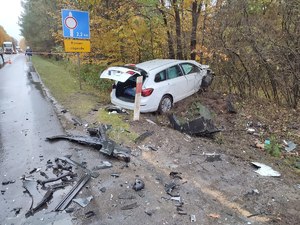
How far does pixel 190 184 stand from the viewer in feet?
15.0

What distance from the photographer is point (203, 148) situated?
A: 6.15m

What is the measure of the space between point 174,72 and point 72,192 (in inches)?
242

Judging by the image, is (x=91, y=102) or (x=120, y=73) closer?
(x=120, y=73)

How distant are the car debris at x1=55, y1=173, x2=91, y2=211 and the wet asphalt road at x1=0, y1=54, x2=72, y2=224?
0.16 metres

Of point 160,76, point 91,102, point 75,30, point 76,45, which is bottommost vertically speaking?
point 91,102

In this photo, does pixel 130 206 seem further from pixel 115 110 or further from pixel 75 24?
pixel 75 24

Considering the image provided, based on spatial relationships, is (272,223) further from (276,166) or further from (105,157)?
(105,157)

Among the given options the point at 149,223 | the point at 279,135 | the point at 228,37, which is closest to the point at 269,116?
the point at 279,135

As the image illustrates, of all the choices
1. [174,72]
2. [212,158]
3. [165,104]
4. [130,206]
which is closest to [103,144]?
[130,206]

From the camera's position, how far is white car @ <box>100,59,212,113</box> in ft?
26.9

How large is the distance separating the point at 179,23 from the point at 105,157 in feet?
29.6

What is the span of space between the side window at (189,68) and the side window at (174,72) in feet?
0.99

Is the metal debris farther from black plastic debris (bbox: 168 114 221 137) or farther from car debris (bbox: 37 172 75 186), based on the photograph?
car debris (bbox: 37 172 75 186)

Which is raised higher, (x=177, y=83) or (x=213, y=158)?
(x=177, y=83)
